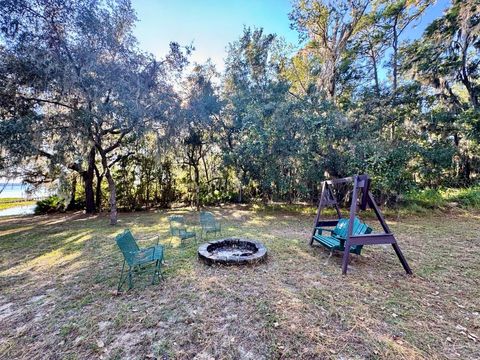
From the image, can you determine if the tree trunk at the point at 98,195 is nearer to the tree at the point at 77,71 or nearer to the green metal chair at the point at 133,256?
the tree at the point at 77,71

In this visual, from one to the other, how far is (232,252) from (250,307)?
5.36ft

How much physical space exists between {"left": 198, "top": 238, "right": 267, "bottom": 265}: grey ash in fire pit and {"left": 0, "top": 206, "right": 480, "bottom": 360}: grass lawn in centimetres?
13

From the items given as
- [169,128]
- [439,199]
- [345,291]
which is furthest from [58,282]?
[439,199]

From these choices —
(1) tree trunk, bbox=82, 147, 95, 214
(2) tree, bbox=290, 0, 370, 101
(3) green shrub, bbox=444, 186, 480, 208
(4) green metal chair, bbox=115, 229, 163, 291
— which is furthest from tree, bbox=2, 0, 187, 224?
(3) green shrub, bbox=444, 186, 480, 208

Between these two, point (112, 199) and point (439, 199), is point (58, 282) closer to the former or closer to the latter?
point (112, 199)

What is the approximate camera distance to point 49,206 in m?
10.5

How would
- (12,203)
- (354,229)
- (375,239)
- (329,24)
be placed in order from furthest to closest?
(12,203)
(329,24)
(354,229)
(375,239)

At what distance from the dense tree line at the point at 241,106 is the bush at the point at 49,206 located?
2.21 feet

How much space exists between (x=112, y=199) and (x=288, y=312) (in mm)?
6469

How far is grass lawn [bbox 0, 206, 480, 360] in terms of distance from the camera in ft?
6.23

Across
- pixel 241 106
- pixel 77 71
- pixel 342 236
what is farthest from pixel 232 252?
pixel 241 106

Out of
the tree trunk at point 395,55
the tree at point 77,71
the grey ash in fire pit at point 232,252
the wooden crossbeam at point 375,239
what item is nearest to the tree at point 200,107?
the tree at point 77,71

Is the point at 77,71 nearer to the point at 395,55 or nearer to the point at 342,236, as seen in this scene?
the point at 342,236

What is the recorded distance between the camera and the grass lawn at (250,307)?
1.90 m
